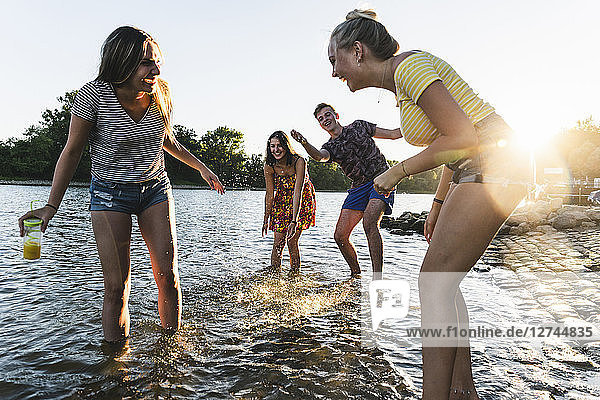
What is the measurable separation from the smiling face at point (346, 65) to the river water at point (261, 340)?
1.97 m

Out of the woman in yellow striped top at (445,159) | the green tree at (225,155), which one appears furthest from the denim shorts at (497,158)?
the green tree at (225,155)

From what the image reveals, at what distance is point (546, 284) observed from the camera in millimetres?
6055

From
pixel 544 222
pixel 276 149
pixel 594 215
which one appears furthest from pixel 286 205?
pixel 594 215

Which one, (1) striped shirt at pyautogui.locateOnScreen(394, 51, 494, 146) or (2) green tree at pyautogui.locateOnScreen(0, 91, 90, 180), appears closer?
(1) striped shirt at pyautogui.locateOnScreen(394, 51, 494, 146)

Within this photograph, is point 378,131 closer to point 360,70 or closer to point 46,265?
point 360,70

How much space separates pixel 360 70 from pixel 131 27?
1728mm

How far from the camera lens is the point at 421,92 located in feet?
7.04

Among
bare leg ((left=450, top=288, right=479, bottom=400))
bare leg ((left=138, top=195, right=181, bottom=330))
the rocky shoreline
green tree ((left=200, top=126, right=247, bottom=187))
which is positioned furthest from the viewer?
green tree ((left=200, top=126, right=247, bottom=187))

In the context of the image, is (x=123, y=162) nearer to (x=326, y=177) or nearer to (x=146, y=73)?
(x=146, y=73)

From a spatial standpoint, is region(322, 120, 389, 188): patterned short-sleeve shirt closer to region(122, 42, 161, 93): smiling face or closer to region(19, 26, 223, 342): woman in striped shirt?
region(19, 26, 223, 342): woman in striped shirt

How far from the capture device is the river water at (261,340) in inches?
118

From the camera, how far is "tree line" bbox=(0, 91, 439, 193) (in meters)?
68.6

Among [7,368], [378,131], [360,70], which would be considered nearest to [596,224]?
[378,131]

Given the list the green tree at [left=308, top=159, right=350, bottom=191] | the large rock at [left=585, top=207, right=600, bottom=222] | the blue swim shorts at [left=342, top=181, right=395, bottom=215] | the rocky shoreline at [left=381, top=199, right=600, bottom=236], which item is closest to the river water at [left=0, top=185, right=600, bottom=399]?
the blue swim shorts at [left=342, top=181, right=395, bottom=215]
